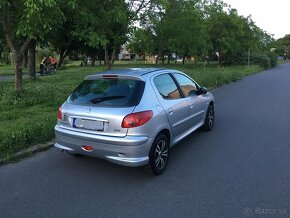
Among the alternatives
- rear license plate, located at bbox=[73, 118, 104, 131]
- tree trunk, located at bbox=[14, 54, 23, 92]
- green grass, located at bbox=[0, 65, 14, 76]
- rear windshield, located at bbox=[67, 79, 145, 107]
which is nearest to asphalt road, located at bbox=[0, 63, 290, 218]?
rear license plate, located at bbox=[73, 118, 104, 131]

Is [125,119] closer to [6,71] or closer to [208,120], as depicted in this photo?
[208,120]

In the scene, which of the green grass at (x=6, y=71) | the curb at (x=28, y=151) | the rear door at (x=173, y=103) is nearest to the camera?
the rear door at (x=173, y=103)

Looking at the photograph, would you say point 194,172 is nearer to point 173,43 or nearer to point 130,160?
point 130,160

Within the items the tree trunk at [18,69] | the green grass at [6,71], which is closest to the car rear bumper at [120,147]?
the tree trunk at [18,69]

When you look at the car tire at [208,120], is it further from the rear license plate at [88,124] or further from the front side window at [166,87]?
the rear license plate at [88,124]

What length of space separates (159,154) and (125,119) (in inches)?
32.6

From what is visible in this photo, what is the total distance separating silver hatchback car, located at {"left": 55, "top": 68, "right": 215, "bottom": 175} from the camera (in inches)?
187

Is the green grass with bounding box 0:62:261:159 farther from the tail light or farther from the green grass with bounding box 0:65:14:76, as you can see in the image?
the green grass with bounding box 0:65:14:76

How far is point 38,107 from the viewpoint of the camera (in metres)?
9.63

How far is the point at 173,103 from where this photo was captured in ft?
18.7

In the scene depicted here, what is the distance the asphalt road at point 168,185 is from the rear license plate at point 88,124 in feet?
2.31

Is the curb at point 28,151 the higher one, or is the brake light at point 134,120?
the brake light at point 134,120

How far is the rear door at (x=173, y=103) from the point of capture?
215 inches

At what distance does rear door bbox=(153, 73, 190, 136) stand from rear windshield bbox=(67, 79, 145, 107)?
1.44 ft
